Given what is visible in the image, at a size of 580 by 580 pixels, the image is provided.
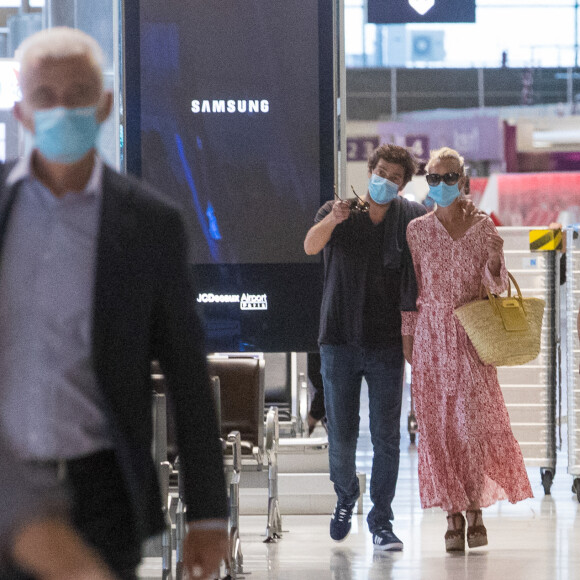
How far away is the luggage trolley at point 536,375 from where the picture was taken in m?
7.14

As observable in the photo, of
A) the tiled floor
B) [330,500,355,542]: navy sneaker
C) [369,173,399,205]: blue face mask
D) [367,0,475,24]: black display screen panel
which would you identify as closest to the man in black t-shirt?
[369,173,399,205]: blue face mask

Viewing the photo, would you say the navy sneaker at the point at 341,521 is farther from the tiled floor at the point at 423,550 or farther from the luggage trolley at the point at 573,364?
the luggage trolley at the point at 573,364

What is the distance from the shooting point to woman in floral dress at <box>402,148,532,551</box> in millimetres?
5277

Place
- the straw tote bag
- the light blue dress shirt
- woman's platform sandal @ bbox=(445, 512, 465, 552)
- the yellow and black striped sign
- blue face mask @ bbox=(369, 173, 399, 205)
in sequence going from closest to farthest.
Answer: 1. the light blue dress shirt
2. the straw tote bag
3. blue face mask @ bbox=(369, 173, 399, 205)
4. woman's platform sandal @ bbox=(445, 512, 465, 552)
5. the yellow and black striped sign

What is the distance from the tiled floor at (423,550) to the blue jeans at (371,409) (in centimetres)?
28

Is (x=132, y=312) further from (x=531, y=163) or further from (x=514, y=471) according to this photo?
(x=531, y=163)

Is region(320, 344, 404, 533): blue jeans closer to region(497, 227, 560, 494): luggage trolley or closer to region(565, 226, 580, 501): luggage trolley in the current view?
region(565, 226, 580, 501): luggage trolley

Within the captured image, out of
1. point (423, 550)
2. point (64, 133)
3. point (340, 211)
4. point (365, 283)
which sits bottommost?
point (423, 550)

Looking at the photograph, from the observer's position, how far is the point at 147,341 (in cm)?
192

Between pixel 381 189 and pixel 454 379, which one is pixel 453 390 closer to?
pixel 454 379

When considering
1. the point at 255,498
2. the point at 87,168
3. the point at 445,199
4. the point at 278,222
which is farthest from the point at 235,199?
the point at 87,168

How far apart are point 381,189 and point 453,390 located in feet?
3.16

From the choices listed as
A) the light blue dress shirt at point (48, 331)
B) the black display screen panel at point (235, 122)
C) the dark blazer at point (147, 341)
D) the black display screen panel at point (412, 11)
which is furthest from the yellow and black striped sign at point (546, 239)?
the light blue dress shirt at point (48, 331)

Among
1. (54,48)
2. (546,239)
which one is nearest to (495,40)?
(546,239)
